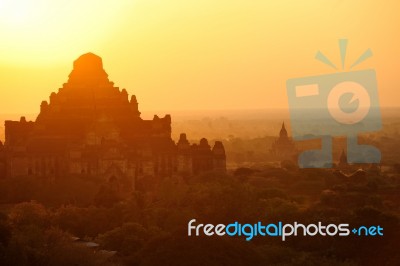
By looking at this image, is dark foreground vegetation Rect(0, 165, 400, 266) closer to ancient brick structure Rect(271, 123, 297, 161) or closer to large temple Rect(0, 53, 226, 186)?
large temple Rect(0, 53, 226, 186)

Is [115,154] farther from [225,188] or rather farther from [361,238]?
[361,238]

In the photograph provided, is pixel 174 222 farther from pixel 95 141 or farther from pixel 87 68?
pixel 87 68

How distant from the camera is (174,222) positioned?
39.1 metres

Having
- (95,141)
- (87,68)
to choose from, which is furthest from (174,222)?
(87,68)

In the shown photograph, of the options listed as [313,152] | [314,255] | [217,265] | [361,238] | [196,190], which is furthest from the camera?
[313,152]

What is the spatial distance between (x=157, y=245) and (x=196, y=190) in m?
16.3

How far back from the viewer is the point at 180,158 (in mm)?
60969

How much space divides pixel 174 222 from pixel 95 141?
68.8ft

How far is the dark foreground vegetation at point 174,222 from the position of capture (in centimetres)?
3061

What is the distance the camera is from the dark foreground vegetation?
3061cm

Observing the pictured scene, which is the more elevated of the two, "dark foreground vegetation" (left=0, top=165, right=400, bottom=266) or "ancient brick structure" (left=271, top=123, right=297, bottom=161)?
"ancient brick structure" (left=271, top=123, right=297, bottom=161)

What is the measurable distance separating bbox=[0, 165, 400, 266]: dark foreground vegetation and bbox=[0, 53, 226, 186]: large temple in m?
2.86

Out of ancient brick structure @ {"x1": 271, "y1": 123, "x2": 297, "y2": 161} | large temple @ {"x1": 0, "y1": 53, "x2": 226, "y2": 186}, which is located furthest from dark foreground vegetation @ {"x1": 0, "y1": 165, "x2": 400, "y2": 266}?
ancient brick structure @ {"x1": 271, "y1": 123, "x2": 297, "y2": 161}

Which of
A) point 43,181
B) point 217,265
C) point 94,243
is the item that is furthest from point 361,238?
point 43,181
